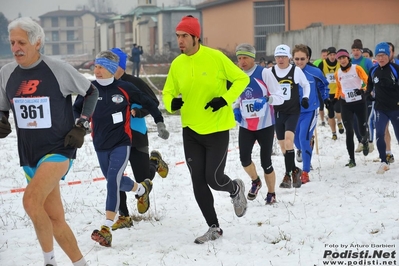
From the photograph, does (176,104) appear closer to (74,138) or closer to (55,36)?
(74,138)

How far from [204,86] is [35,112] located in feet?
6.58

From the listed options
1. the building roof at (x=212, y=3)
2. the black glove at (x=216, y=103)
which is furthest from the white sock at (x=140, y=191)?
the building roof at (x=212, y=3)

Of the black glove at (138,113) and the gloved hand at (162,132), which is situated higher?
the black glove at (138,113)

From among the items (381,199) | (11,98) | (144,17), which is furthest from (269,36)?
(11,98)

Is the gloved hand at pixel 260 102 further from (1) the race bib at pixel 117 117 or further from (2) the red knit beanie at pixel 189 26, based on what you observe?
(1) the race bib at pixel 117 117

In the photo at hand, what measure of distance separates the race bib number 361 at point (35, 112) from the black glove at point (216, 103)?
179 cm

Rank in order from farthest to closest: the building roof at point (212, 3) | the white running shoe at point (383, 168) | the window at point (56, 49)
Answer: the window at point (56, 49) → the building roof at point (212, 3) → the white running shoe at point (383, 168)

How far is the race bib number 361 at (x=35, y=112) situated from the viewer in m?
5.30

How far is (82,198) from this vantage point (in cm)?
962

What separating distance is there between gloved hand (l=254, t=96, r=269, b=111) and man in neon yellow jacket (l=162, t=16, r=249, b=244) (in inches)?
53.4

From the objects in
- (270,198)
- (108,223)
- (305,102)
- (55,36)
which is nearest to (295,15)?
(305,102)

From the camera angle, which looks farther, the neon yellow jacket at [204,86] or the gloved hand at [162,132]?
A: the gloved hand at [162,132]

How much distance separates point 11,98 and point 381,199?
5.01m

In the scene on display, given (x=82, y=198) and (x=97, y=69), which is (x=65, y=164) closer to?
(x=97, y=69)
